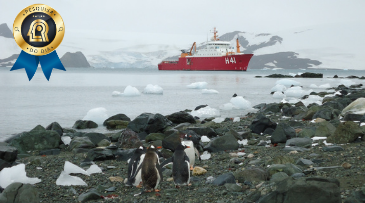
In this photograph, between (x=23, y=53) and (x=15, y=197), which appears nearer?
(x=15, y=197)

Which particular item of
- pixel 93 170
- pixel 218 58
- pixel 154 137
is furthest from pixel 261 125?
pixel 218 58

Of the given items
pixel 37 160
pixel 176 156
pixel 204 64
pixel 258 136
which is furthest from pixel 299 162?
pixel 204 64

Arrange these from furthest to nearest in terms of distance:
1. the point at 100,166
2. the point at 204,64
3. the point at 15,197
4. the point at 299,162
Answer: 1. the point at 204,64
2. the point at 100,166
3. the point at 299,162
4. the point at 15,197

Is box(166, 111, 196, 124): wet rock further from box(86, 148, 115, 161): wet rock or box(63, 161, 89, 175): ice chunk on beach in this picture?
box(63, 161, 89, 175): ice chunk on beach

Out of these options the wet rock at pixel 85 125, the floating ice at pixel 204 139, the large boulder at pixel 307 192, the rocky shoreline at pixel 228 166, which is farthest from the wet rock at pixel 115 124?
the large boulder at pixel 307 192

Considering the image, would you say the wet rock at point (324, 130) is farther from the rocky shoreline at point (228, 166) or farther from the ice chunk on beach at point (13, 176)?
the ice chunk on beach at point (13, 176)

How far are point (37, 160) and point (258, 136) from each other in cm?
378

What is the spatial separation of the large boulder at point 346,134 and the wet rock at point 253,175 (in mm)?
1847

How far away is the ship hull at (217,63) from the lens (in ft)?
195

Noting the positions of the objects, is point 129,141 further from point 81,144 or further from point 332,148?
point 332,148

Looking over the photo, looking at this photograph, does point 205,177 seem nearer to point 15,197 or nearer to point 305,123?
point 15,197

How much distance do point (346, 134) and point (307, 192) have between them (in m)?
2.74

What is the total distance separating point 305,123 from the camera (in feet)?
23.2

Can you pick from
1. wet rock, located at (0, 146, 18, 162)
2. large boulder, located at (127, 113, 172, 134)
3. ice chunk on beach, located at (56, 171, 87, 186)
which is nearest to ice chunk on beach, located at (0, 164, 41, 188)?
ice chunk on beach, located at (56, 171, 87, 186)
